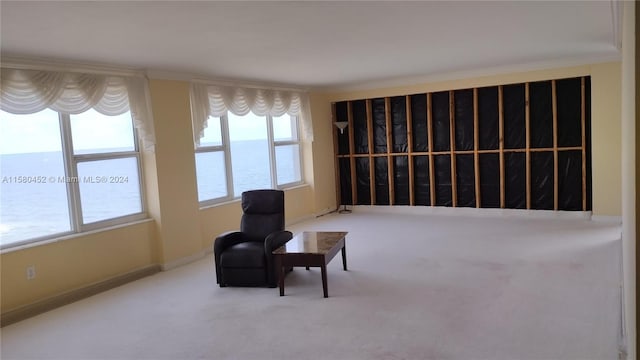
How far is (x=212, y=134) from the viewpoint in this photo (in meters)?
6.56

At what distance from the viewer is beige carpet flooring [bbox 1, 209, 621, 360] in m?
3.21

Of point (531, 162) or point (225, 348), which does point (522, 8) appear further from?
point (531, 162)

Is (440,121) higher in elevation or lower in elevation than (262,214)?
higher

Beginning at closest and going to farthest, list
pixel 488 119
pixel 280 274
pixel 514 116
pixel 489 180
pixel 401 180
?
pixel 280 274, pixel 514 116, pixel 488 119, pixel 489 180, pixel 401 180

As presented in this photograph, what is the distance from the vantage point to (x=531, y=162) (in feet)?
24.0

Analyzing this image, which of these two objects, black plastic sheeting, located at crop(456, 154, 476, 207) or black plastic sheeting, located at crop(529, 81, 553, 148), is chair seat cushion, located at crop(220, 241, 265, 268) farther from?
black plastic sheeting, located at crop(529, 81, 553, 148)

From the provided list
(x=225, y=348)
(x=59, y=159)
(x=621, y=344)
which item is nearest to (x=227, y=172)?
(x=59, y=159)

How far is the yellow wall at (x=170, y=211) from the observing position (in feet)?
14.5

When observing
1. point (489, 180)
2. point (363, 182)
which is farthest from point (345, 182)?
point (489, 180)

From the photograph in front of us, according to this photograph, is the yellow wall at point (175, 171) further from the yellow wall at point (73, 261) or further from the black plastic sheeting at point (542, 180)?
the black plastic sheeting at point (542, 180)

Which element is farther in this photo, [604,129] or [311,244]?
[604,129]

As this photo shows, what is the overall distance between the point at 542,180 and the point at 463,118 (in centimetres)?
154

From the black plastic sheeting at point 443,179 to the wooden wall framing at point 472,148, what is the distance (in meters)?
0.02

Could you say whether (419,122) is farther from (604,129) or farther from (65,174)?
(65,174)
